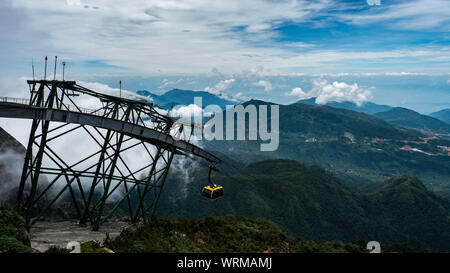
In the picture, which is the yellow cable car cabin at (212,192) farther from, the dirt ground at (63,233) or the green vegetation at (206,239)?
the dirt ground at (63,233)

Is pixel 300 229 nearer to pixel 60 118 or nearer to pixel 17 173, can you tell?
pixel 17 173

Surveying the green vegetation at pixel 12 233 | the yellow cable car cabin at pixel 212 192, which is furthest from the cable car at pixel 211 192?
the green vegetation at pixel 12 233

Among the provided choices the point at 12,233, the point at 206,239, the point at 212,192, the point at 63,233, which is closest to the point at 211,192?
the point at 212,192

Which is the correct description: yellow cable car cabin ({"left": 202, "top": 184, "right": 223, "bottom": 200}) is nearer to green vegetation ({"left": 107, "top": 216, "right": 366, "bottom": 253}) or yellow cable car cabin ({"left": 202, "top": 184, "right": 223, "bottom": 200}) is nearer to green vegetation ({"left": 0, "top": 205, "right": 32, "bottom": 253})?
green vegetation ({"left": 107, "top": 216, "right": 366, "bottom": 253})

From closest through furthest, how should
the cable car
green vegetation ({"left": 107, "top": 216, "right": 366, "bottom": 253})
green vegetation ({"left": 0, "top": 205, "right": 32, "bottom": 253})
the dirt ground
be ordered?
green vegetation ({"left": 0, "top": 205, "right": 32, "bottom": 253}) < the dirt ground < green vegetation ({"left": 107, "top": 216, "right": 366, "bottom": 253}) < the cable car

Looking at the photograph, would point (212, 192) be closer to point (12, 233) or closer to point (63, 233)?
point (63, 233)

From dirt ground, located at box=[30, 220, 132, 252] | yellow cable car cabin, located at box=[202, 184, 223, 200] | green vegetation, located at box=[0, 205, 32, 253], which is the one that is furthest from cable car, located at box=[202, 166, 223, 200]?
green vegetation, located at box=[0, 205, 32, 253]
